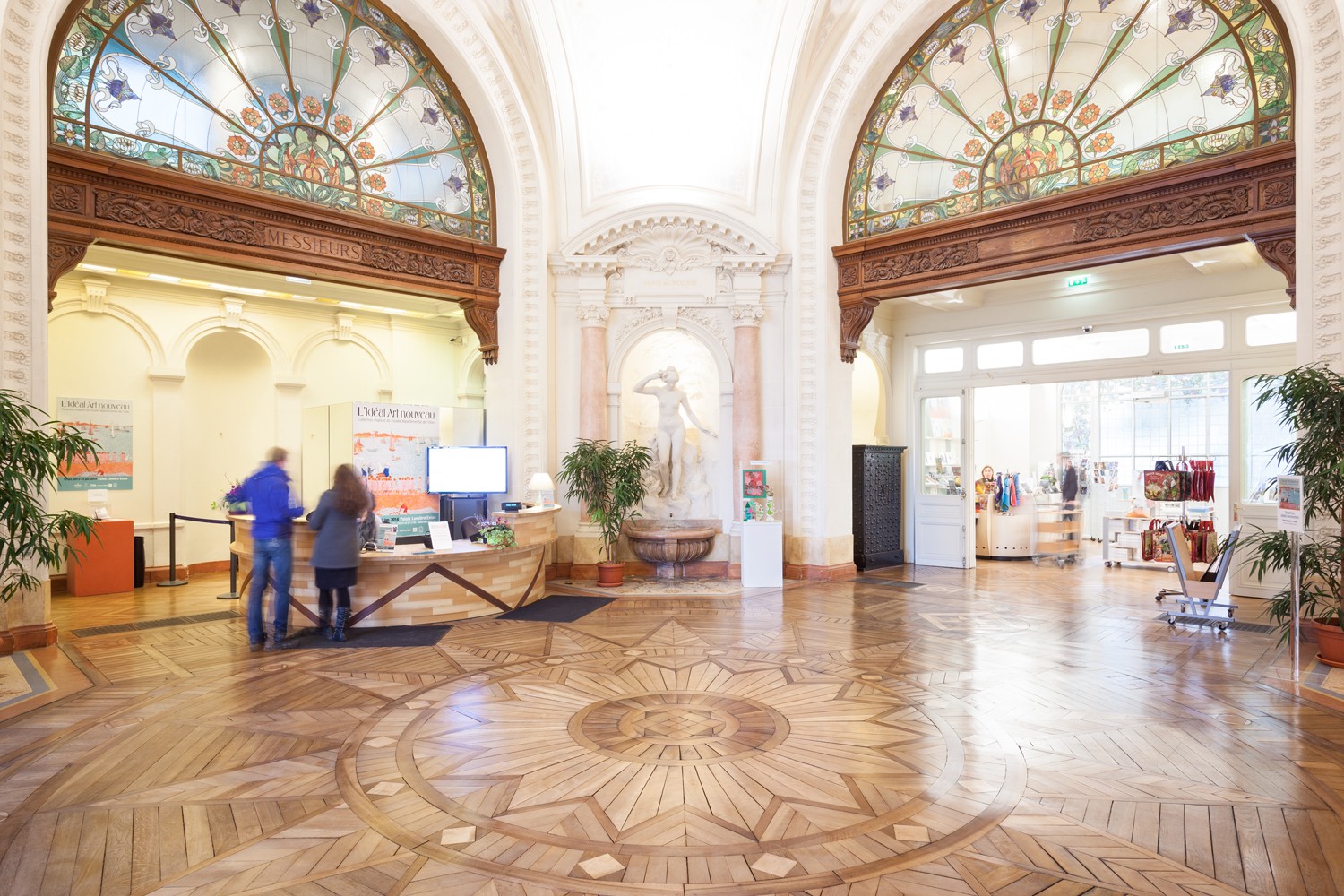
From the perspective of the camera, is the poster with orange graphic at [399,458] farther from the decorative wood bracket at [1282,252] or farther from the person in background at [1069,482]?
the person in background at [1069,482]

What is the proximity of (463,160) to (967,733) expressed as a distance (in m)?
8.11

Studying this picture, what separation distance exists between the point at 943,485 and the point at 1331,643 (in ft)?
17.4

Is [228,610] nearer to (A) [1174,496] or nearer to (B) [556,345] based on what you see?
(B) [556,345]

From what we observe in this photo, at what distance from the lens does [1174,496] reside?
8.46m

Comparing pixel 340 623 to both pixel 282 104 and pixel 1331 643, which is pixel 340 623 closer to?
pixel 282 104

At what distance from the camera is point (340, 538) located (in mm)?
5883

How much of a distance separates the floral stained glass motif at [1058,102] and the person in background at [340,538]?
6.49 meters

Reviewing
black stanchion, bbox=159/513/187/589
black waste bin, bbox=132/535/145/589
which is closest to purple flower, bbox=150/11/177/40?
black stanchion, bbox=159/513/187/589

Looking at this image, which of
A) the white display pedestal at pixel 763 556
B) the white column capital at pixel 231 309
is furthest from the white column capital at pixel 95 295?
the white display pedestal at pixel 763 556

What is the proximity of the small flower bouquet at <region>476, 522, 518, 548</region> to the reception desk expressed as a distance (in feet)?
0.18

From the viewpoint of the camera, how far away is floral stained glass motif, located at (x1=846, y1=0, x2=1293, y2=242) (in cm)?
675

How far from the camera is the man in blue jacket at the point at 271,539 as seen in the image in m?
5.82

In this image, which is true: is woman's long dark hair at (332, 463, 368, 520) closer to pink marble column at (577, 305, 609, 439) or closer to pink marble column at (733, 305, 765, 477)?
pink marble column at (577, 305, 609, 439)

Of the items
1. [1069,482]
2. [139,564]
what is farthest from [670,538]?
[1069,482]
